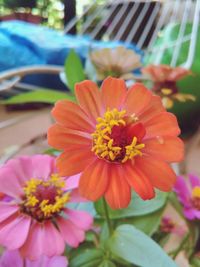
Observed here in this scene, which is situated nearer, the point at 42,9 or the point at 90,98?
the point at 90,98

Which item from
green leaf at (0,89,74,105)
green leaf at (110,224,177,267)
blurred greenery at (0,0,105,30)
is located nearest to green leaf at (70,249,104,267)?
green leaf at (110,224,177,267)

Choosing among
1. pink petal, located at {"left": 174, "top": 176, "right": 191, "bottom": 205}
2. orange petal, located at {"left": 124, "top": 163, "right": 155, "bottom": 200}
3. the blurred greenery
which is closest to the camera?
orange petal, located at {"left": 124, "top": 163, "right": 155, "bottom": 200}

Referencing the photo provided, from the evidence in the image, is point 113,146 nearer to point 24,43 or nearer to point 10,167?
point 10,167

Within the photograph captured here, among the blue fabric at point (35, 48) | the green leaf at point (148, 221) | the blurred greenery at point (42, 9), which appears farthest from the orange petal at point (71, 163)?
the blurred greenery at point (42, 9)

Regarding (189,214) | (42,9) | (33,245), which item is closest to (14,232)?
(33,245)

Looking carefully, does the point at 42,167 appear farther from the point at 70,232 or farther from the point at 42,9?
the point at 42,9

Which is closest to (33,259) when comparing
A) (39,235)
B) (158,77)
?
(39,235)

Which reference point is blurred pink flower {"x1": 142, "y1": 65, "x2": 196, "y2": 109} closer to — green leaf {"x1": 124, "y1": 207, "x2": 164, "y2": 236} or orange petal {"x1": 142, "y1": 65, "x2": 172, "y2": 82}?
orange petal {"x1": 142, "y1": 65, "x2": 172, "y2": 82}
